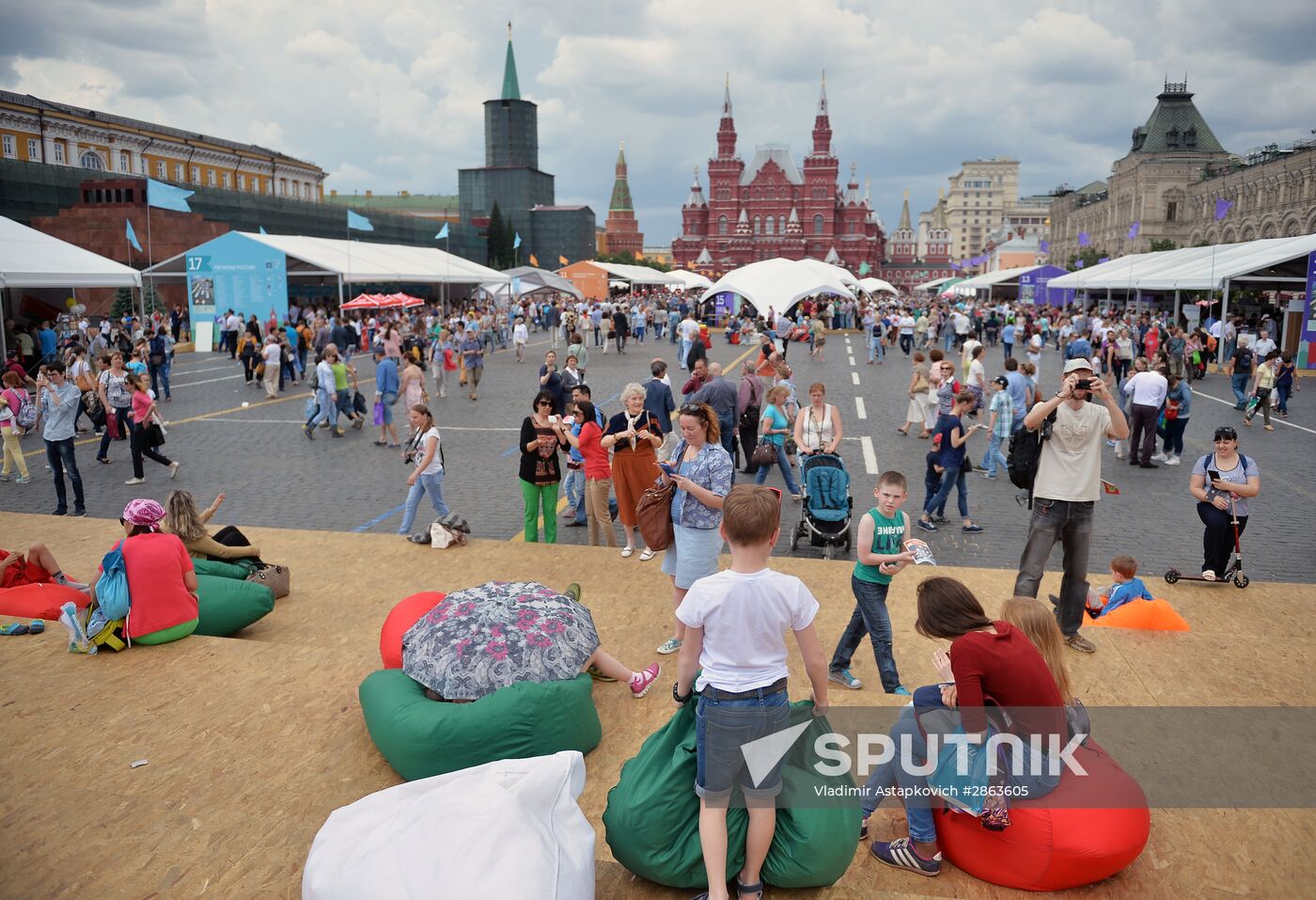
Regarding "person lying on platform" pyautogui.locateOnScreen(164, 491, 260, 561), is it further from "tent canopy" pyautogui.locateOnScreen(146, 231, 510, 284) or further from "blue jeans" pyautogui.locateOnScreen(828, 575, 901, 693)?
"tent canopy" pyautogui.locateOnScreen(146, 231, 510, 284)

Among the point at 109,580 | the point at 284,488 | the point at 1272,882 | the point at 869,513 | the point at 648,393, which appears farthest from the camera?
the point at 284,488

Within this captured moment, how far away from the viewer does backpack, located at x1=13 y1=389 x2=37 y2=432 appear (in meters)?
12.3

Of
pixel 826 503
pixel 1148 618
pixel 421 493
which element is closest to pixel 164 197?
pixel 421 493

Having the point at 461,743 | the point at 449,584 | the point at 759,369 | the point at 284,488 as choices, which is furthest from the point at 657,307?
the point at 461,743

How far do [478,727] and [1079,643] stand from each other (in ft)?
13.2

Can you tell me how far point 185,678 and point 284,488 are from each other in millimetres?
6374

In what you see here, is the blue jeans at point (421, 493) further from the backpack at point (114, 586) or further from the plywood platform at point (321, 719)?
the backpack at point (114, 586)

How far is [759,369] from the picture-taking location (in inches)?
569

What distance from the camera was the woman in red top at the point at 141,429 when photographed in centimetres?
1120

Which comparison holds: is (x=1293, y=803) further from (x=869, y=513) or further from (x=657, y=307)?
(x=657, y=307)

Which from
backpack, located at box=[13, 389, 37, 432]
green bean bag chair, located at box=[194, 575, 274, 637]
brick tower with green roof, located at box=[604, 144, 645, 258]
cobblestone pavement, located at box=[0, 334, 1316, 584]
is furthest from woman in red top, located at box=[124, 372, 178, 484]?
brick tower with green roof, located at box=[604, 144, 645, 258]

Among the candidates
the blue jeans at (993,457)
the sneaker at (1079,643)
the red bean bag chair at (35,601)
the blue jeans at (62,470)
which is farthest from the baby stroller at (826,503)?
the blue jeans at (62,470)

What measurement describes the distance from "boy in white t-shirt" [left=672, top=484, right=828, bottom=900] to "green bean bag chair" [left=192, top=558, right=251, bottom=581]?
15.1ft

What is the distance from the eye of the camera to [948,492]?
368 inches
